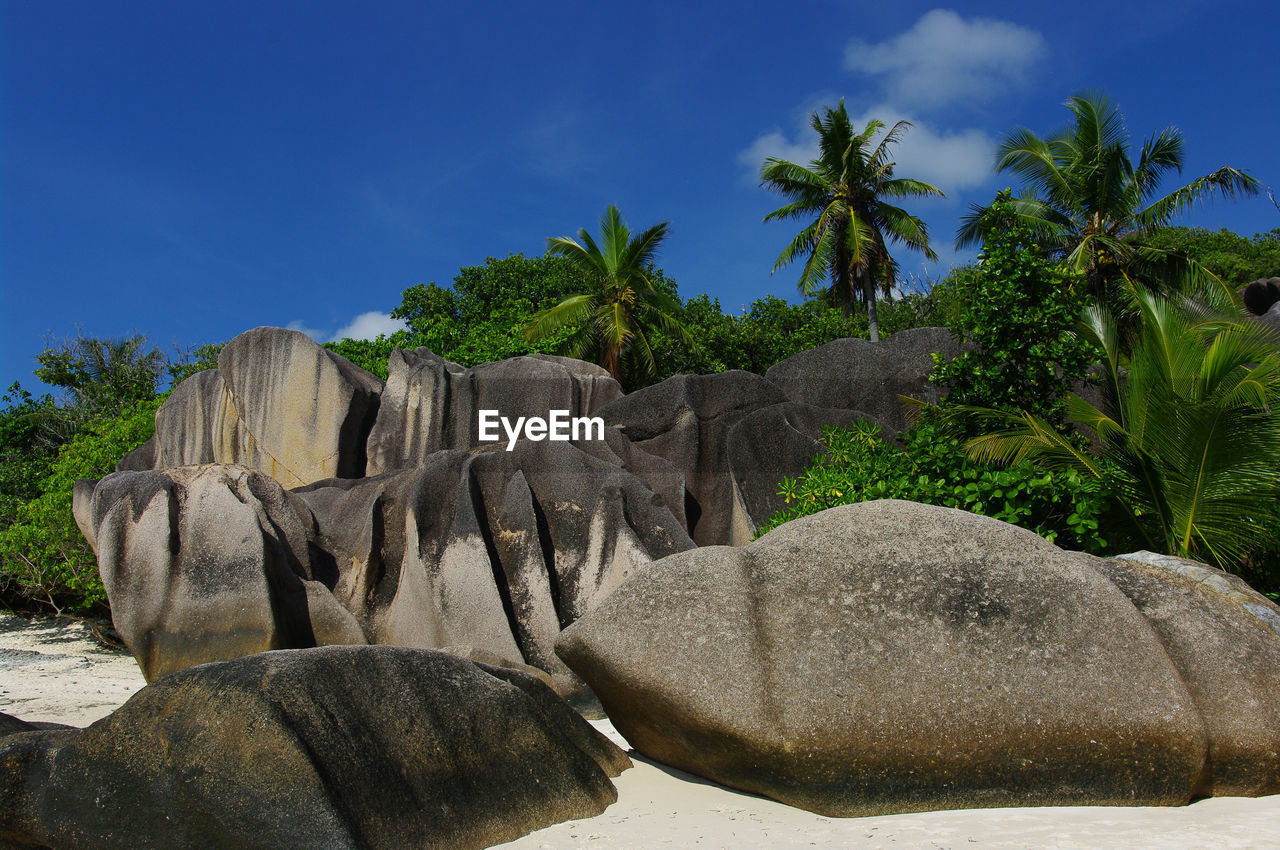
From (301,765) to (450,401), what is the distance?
10.4m

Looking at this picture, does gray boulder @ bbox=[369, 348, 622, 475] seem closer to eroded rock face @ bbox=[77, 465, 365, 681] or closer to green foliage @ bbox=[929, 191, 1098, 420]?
eroded rock face @ bbox=[77, 465, 365, 681]

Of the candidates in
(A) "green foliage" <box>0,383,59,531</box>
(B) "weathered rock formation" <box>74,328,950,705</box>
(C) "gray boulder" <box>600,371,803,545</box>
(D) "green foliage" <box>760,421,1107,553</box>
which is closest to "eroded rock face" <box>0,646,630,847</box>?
(B) "weathered rock formation" <box>74,328,950,705</box>

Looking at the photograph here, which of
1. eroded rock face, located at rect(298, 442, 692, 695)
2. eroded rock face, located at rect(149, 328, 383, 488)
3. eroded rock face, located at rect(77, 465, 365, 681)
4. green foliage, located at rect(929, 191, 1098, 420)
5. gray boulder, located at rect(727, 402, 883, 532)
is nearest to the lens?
eroded rock face, located at rect(77, 465, 365, 681)

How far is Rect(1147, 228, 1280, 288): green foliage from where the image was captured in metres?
24.6

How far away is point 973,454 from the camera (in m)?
8.28

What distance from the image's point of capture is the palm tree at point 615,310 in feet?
68.1

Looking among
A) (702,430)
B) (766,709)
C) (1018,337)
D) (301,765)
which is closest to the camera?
(301,765)

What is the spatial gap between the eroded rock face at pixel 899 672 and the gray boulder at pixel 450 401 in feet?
30.0

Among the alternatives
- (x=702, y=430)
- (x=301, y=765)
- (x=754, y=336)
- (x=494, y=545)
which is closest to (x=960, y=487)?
(x=494, y=545)

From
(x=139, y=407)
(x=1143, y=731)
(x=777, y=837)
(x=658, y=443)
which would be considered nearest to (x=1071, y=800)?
(x=1143, y=731)

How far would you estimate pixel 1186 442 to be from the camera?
7738 millimetres

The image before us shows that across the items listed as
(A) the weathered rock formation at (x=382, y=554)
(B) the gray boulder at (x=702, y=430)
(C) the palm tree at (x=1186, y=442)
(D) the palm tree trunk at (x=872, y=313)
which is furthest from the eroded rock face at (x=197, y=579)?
(D) the palm tree trunk at (x=872, y=313)

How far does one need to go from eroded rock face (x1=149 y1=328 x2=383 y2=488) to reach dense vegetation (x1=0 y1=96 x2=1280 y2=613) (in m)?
2.03

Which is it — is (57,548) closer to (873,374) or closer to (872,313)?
(873,374)
